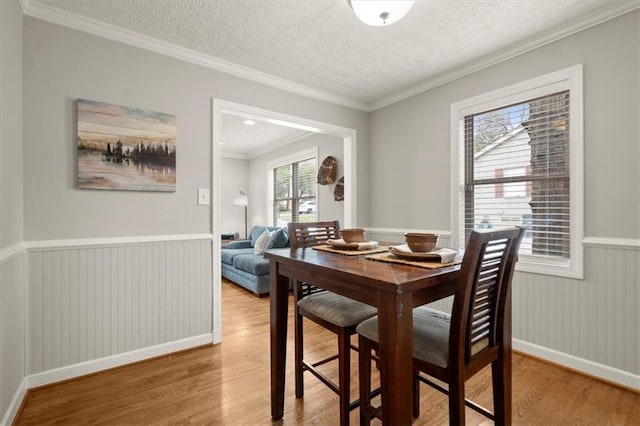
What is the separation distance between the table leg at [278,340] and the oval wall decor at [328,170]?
2.88 meters

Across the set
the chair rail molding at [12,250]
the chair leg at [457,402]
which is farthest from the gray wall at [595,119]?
the chair rail molding at [12,250]

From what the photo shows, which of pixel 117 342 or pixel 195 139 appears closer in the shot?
pixel 117 342

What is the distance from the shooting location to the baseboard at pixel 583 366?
1951mm

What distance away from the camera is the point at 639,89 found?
193 cm

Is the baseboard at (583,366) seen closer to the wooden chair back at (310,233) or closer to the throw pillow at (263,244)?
the wooden chair back at (310,233)

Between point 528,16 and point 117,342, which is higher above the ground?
point 528,16

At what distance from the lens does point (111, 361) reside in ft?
7.25

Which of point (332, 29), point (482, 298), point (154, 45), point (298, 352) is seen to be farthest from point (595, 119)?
point (154, 45)

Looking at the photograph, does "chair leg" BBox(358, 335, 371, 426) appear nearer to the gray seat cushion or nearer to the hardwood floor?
the hardwood floor

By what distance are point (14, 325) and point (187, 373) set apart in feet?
3.34

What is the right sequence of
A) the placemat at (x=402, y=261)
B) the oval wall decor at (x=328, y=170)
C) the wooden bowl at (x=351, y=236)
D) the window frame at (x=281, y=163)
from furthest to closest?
1. the window frame at (x=281, y=163)
2. the oval wall decor at (x=328, y=170)
3. the wooden bowl at (x=351, y=236)
4. the placemat at (x=402, y=261)

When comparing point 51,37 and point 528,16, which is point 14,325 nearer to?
point 51,37

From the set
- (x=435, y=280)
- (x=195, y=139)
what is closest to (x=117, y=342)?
(x=195, y=139)

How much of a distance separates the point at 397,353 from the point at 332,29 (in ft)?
7.13
